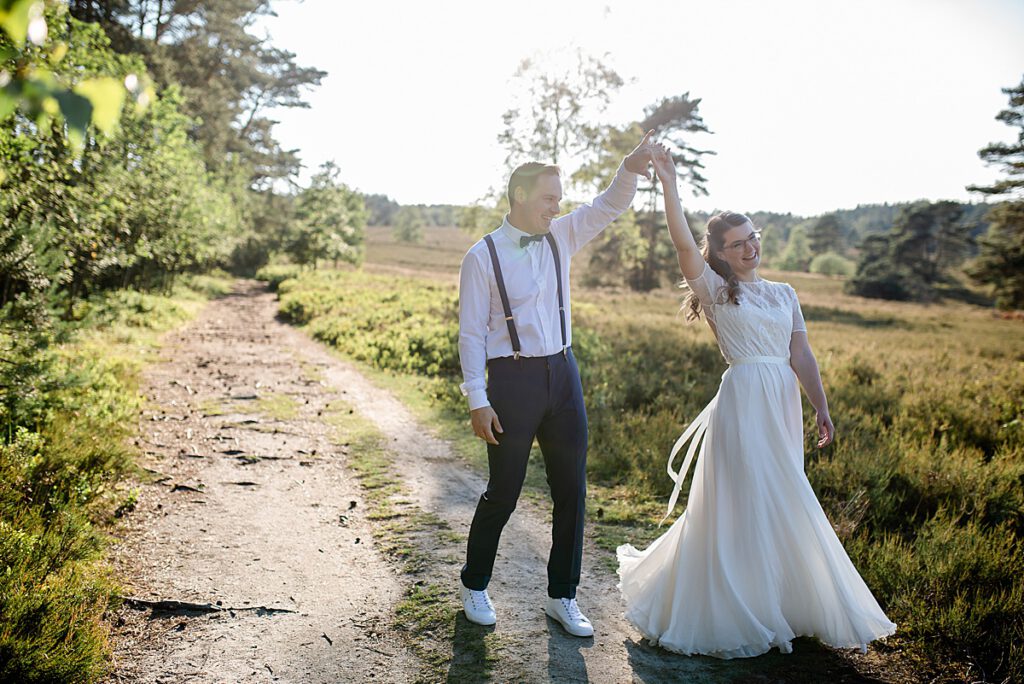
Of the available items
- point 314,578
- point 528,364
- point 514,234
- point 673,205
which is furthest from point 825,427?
point 314,578

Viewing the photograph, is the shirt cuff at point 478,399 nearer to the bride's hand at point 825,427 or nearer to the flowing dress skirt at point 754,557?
the flowing dress skirt at point 754,557

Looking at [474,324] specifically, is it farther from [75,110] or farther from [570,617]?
[75,110]

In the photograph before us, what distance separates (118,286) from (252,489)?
55.5ft

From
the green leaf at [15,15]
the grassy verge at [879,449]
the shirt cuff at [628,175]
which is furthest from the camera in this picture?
the grassy verge at [879,449]

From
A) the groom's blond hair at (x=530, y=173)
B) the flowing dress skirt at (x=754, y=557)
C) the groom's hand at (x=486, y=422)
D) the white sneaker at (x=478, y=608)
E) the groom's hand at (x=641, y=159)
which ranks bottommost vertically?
the white sneaker at (x=478, y=608)

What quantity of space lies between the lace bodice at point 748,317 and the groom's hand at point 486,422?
4.42 feet

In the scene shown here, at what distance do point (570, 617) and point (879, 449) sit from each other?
479 cm

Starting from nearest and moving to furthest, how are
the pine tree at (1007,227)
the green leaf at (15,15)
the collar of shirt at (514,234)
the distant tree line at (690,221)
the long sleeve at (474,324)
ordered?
the green leaf at (15,15)
the long sleeve at (474,324)
the collar of shirt at (514,234)
the distant tree line at (690,221)
the pine tree at (1007,227)

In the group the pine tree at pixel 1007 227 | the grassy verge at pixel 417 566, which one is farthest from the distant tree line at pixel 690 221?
the grassy verge at pixel 417 566

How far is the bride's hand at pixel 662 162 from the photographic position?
11.1 ft

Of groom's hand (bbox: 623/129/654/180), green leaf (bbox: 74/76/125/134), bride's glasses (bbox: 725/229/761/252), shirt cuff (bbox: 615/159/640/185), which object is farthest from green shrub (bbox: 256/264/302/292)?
green leaf (bbox: 74/76/125/134)

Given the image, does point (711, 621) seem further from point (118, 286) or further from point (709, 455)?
point (118, 286)

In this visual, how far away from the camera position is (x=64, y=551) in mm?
4141


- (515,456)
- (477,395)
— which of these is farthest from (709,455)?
(477,395)
